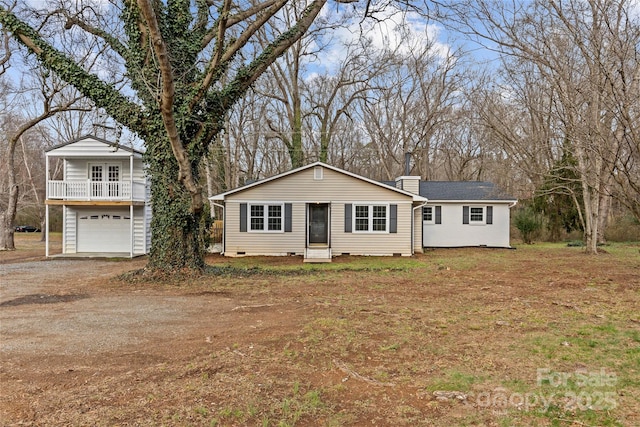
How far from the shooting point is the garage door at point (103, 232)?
1919 centimetres

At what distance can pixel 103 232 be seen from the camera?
1928 centimetres

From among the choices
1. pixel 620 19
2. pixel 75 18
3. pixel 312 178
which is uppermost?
pixel 75 18

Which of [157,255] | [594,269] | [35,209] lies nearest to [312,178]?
[157,255]

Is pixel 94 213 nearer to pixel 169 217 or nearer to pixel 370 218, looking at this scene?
pixel 169 217

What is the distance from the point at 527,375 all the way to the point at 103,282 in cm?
987

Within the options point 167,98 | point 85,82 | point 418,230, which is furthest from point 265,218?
point 167,98

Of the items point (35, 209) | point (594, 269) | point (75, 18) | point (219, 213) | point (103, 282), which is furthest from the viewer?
point (35, 209)

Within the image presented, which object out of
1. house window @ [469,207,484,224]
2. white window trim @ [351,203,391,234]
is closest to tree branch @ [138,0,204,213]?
white window trim @ [351,203,391,234]

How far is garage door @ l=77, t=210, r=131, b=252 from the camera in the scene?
19.2m

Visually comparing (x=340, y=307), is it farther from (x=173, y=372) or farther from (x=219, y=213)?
(x=219, y=213)

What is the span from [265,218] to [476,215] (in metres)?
11.0

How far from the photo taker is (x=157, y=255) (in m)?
11.2

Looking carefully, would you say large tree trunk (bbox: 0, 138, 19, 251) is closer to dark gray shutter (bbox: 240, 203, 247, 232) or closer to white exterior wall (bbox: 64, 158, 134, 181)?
white exterior wall (bbox: 64, 158, 134, 181)

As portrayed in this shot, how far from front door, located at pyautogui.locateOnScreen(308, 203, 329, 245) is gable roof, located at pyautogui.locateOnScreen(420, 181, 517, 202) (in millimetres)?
6605
